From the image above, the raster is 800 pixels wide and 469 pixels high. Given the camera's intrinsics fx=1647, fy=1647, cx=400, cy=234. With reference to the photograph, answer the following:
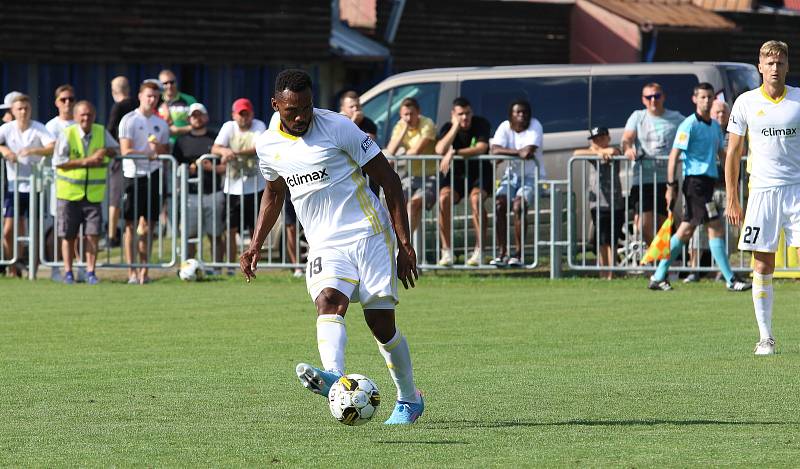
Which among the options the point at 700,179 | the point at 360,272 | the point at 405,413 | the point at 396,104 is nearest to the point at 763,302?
the point at 405,413

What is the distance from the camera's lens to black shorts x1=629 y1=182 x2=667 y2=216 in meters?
17.7

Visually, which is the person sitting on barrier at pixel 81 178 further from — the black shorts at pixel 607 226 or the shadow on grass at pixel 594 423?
the shadow on grass at pixel 594 423

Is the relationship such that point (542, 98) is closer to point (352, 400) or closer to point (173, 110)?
point (173, 110)

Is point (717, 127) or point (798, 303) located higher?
point (717, 127)

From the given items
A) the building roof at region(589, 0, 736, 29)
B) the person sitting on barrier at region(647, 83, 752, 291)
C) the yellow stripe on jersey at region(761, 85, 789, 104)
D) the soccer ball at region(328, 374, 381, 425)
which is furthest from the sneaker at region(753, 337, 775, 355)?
the building roof at region(589, 0, 736, 29)

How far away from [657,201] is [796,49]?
68.2ft

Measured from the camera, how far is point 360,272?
26.5 ft

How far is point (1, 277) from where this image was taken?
1903 cm

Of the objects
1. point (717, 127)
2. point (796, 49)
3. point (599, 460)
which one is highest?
point (796, 49)

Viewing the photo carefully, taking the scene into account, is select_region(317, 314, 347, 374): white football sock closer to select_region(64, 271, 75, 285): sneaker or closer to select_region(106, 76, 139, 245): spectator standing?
select_region(64, 271, 75, 285): sneaker

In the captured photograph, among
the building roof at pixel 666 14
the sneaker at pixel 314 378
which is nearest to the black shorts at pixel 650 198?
the sneaker at pixel 314 378

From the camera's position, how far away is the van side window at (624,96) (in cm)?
1877

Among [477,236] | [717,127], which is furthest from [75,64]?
[717,127]

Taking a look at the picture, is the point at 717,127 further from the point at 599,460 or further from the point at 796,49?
the point at 796,49
